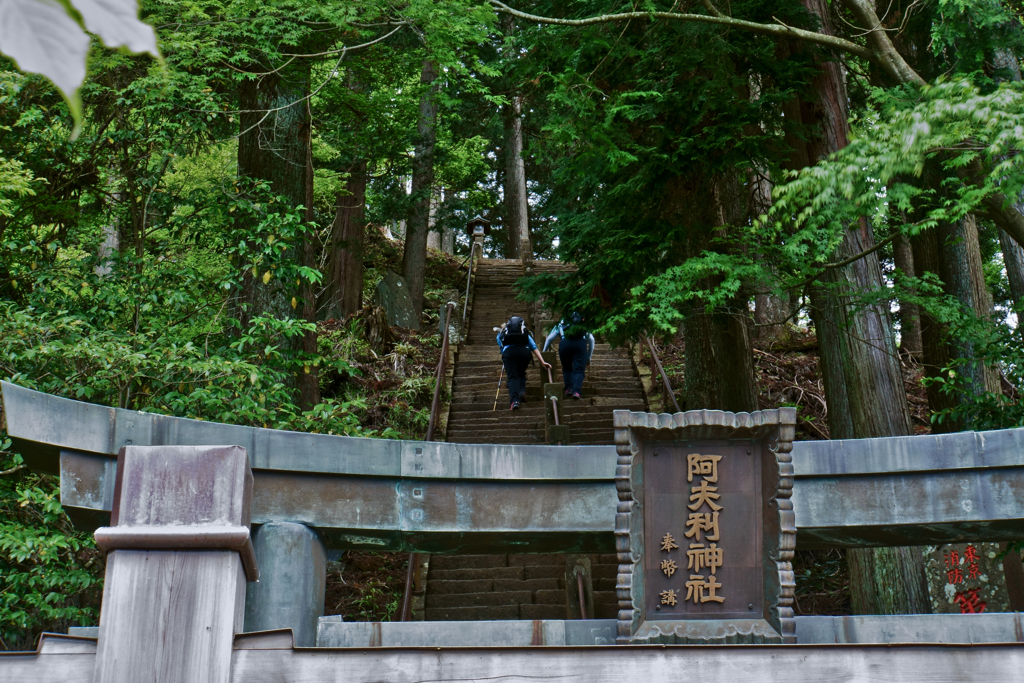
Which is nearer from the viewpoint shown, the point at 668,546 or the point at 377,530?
the point at 668,546

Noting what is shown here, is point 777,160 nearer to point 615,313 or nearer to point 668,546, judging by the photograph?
point 615,313

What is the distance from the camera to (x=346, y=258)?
15.3m

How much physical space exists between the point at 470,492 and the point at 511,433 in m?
6.62

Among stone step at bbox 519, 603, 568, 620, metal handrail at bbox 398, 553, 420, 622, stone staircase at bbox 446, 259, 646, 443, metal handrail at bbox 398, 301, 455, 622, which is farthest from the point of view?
stone staircase at bbox 446, 259, 646, 443

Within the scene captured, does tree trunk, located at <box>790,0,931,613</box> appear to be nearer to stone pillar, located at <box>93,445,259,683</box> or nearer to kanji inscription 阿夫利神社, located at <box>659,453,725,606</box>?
kanji inscription 阿夫利神社, located at <box>659,453,725,606</box>

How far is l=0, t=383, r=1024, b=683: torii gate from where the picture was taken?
3.84 metres

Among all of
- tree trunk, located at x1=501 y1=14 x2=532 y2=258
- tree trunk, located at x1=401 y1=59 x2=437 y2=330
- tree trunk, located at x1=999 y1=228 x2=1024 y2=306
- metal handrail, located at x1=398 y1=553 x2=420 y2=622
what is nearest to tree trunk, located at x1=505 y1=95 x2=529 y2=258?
tree trunk, located at x1=501 y1=14 x2=532 y2=258

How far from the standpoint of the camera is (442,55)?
6.91m

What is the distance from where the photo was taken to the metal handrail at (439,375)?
33.9 ft

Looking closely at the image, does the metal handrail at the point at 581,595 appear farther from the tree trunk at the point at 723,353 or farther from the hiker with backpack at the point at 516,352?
the hiker with backpack at the point at 516,352

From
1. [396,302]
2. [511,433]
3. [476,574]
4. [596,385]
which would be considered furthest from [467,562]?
[396,302]

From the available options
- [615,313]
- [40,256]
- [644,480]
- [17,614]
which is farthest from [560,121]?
[17,614]

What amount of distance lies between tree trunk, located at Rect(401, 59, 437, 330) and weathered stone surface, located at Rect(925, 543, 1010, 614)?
1049cm

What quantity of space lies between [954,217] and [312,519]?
3.74m
